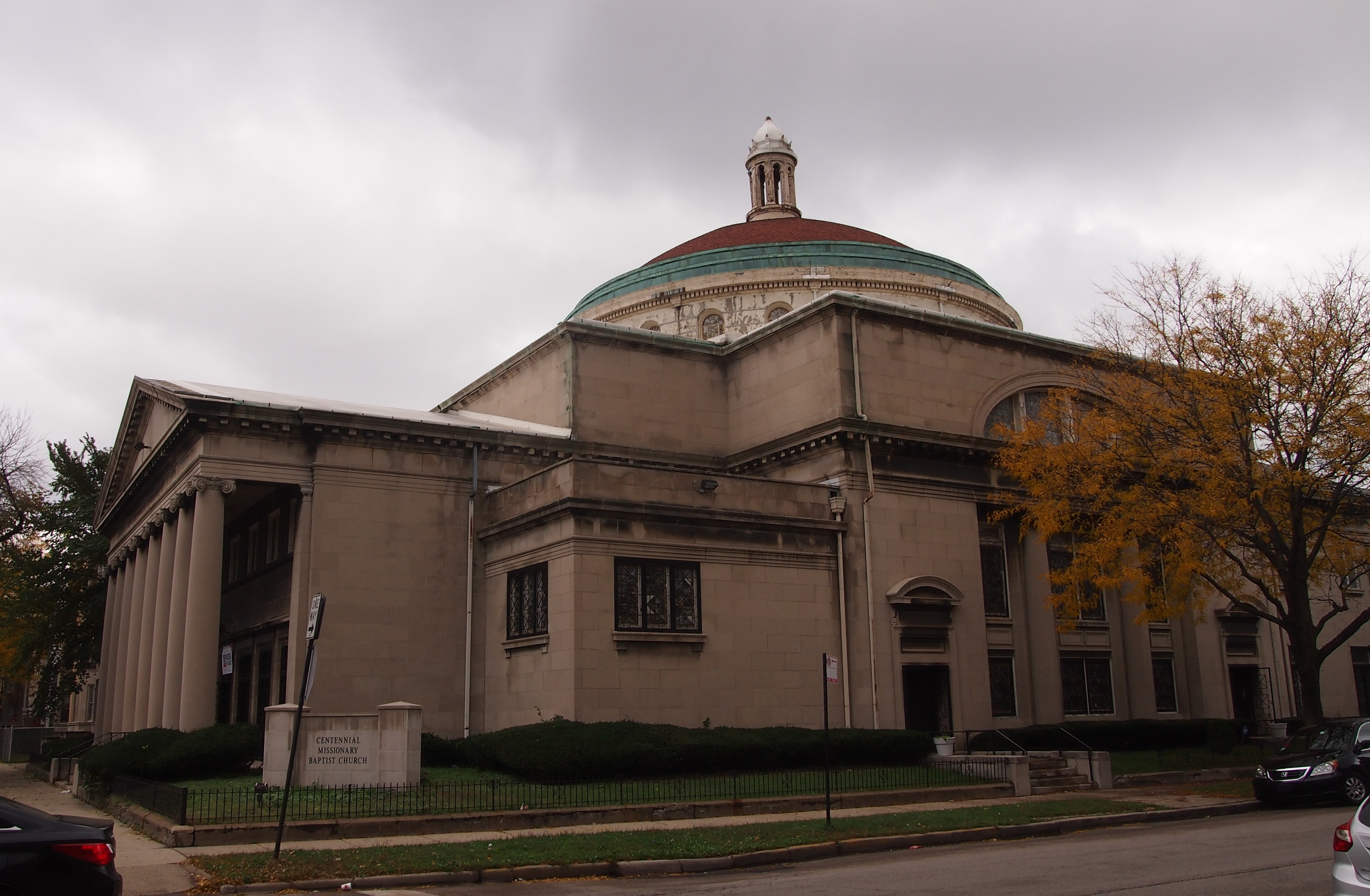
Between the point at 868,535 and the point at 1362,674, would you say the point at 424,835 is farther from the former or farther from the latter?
the point at 1362,674

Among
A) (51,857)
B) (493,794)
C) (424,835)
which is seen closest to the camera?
(51,857)

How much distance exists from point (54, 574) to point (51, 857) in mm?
42322

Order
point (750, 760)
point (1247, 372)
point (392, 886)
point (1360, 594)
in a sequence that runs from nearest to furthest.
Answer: point (392, 886), point (750, 760), point (1247, 372), point (1360, 594)

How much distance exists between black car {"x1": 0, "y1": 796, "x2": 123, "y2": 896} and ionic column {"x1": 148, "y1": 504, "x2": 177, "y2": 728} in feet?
79.7

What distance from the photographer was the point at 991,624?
33719mm

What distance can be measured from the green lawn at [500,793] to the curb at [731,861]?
4103 mm

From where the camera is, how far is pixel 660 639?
2825 cm

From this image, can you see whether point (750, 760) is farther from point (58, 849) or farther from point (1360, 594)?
point (1360, 594)

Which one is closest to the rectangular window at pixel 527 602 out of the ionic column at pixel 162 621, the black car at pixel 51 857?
the ionic column at pixel 162 621

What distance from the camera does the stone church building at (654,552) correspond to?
94.9ft

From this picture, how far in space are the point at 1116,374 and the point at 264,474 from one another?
21838 millimetres

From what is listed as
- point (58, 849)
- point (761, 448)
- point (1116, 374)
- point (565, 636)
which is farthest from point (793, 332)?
point (58, 849)

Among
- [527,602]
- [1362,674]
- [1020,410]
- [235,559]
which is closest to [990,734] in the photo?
[1020,410]

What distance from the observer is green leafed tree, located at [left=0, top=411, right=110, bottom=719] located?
45.8 metres
